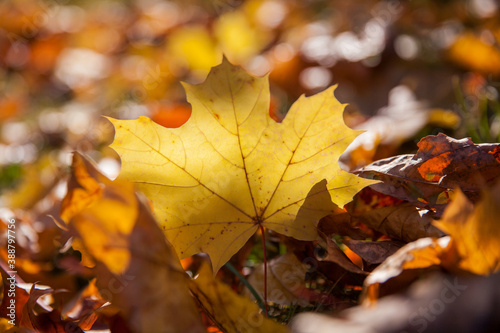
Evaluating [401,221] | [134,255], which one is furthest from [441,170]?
[134,255]

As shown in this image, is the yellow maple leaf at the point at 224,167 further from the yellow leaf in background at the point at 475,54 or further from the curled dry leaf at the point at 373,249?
the yellow leaf in background at the point at 475,54

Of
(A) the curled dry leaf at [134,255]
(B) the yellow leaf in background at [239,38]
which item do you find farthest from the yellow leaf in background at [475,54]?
(A) the curled dry leaf at [134,255]

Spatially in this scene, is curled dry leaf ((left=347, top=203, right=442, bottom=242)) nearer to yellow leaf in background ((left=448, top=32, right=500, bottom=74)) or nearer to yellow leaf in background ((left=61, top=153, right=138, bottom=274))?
yellow leaf in background ((left=61, top=153, right=138, bottom=274))

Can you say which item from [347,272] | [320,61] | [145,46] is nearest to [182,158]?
[347,272]

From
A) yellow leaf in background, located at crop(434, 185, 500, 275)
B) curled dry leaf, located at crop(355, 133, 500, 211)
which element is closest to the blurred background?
curled dry leaf, located at crop(355, 133, 500, 211)

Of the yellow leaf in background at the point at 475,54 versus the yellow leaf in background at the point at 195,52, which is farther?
the yellow leaf in background at the point at 195,52

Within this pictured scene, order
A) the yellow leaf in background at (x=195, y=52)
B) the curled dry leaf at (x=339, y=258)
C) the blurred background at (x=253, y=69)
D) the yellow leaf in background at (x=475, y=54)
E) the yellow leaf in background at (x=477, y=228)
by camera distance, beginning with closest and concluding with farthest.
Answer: the yellow leaf in background at (x=477, y=228), the curled dry leaf at (x=339, y=258), the blurred background at (x=253, y=69), the yellow leaf in background at (x=475, y=54), the yellow leaf in background at (x=195, y=52)

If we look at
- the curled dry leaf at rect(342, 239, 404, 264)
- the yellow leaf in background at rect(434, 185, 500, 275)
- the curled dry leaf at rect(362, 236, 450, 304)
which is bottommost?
the curled dry leaf at rect(342, 239, 404, 264)
